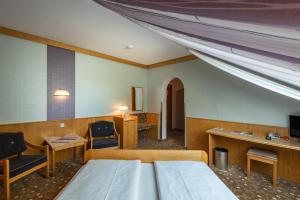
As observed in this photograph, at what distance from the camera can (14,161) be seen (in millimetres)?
2381

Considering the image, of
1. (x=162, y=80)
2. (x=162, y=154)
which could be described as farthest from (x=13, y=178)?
(x=162, y=80)

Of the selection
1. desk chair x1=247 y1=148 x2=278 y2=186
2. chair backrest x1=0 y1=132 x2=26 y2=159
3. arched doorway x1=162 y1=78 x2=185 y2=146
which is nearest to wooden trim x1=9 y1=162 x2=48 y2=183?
chair backrest x1=0 y1=132 x2=26 y2=159

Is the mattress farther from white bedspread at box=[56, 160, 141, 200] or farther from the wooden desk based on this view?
the wooden desk

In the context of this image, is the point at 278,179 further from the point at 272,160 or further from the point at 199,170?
the point at 199,170

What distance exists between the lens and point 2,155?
2395mm

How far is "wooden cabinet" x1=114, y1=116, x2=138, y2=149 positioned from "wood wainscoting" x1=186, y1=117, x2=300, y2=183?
61.2 inches

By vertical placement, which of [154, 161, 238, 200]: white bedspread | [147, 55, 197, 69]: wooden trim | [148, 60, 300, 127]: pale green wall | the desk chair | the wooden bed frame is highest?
[147, 55, 197, 69]: wooden trim

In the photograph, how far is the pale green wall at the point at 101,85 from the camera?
3.80m

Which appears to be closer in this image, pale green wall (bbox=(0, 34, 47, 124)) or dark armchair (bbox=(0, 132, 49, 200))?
dark armchair (bbox=(0, 132, 49, 200))

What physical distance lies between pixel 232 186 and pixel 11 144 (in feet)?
12.5

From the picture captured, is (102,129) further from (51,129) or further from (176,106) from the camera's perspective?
(176,106)

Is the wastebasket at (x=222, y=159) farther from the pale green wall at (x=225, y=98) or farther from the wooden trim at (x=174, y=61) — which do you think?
the wooden trim at (x=174, y=61)

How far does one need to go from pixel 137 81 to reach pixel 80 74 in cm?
197

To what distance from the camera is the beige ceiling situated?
206 cm
